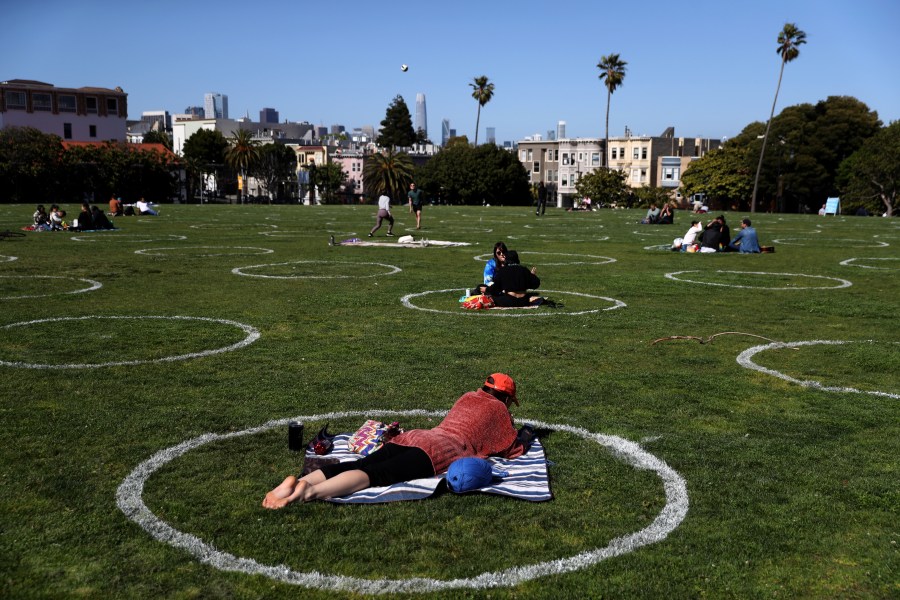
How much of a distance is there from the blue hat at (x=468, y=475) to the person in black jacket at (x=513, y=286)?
8.64 m

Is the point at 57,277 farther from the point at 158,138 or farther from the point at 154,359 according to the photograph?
the point at 158,138

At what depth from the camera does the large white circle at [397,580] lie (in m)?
4.73

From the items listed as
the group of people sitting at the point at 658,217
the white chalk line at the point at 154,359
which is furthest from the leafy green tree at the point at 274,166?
the white chalk line at the point at 154,359

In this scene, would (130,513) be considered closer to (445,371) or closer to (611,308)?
(445,371)

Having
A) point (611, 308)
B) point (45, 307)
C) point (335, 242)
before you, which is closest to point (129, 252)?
point (335, 242)

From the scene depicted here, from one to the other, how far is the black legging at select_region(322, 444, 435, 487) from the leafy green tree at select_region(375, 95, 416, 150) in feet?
487

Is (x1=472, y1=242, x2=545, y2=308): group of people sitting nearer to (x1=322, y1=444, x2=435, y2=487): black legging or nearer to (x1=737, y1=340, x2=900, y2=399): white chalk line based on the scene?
(x1=737, y1=340, x2=900, y2=399): white chalk line

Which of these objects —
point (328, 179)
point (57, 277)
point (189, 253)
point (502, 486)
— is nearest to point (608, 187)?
point (328, 179)

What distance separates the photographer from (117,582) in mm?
4707

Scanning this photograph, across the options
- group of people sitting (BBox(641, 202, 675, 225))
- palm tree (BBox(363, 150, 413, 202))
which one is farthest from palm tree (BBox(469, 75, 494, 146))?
group of people sitting (BBox(641, 202, 675, 225))

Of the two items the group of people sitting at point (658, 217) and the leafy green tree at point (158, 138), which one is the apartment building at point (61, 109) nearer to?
the leafy green tree at point (158, 138)

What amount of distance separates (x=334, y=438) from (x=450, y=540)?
2.08 meters

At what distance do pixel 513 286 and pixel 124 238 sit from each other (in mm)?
21310

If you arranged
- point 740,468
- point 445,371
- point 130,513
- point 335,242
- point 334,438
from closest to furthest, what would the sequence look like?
point 130,513 < point 740,468 < point 334,438 < point 445,371 < point 335,242
